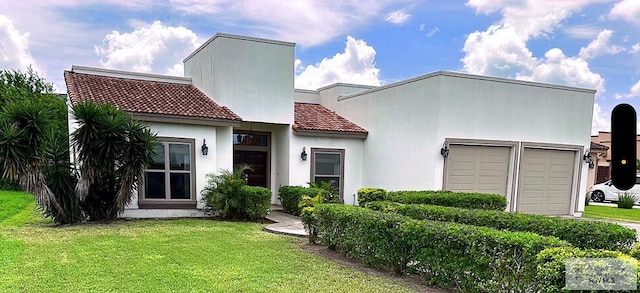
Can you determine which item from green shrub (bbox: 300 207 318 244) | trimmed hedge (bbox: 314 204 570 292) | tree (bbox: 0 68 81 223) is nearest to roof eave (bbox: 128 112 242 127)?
tree (bbox: 0 68 81 223)

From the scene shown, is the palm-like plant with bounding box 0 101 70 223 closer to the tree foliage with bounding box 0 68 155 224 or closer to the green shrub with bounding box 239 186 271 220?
the tree foliage with bounding box 0 68 155 224

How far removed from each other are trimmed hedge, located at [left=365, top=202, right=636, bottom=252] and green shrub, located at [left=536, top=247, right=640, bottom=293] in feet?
6.43

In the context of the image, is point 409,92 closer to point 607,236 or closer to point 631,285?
point 607,236

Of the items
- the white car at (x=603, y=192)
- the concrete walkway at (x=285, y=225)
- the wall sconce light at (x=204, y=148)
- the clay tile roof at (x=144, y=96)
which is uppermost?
the clay tile roof at (x=144, y=96)

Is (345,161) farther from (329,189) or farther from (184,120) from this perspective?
(184,120)

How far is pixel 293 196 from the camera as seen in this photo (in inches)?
453

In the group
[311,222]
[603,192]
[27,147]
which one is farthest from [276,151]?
[603,192]

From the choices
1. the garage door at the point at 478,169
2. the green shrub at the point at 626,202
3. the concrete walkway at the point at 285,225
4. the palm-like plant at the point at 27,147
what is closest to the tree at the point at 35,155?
the palm-like plant at the point at 27,147

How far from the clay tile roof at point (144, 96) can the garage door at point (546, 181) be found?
9.35m

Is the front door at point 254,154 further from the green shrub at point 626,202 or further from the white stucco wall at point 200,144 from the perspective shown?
the green shrub at point 626,202

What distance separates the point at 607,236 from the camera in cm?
527

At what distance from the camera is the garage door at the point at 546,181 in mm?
12398

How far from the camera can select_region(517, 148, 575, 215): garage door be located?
12.4 metres

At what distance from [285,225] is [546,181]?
905 cm
